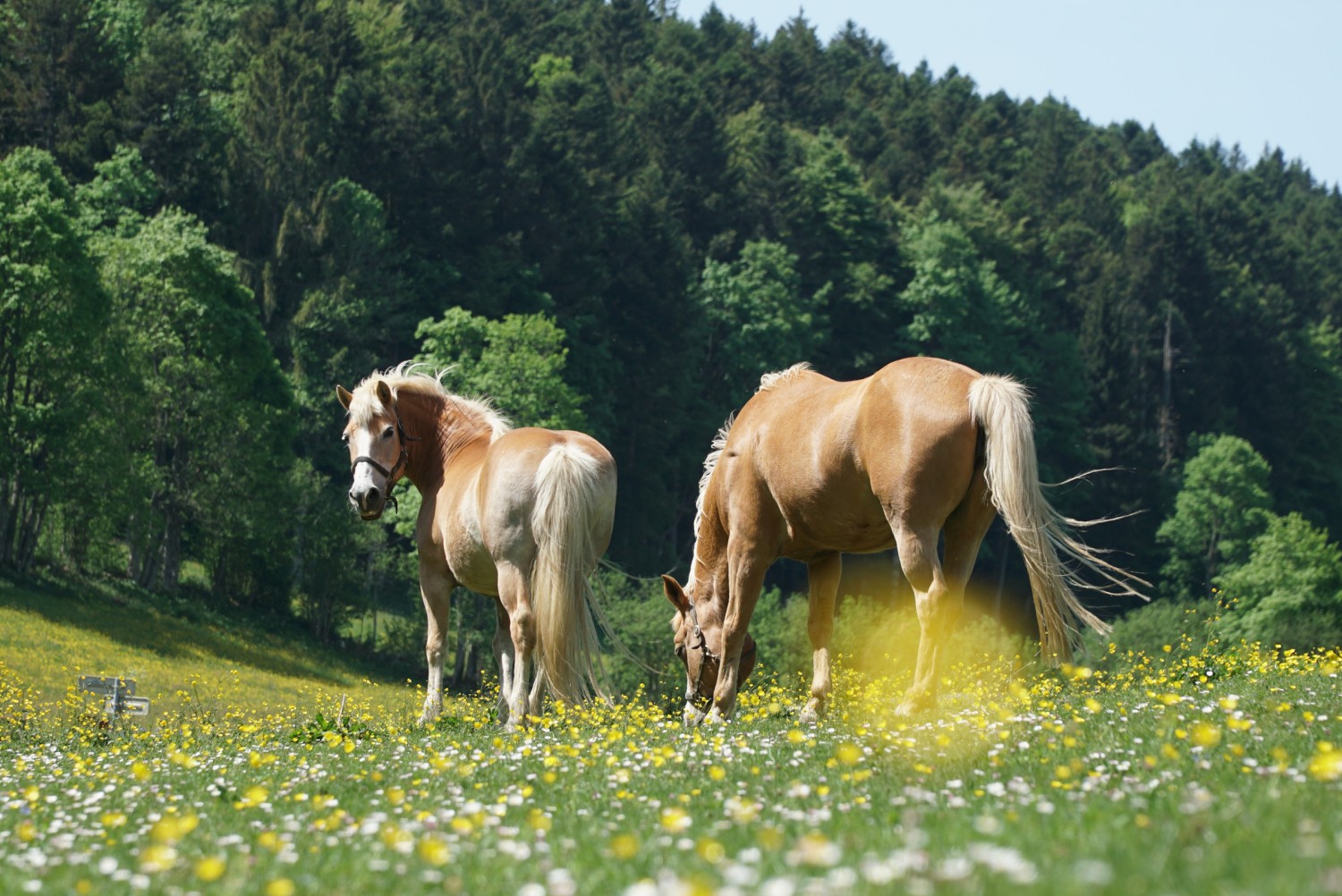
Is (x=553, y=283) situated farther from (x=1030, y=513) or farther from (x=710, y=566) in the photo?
(x=1030, y=513)

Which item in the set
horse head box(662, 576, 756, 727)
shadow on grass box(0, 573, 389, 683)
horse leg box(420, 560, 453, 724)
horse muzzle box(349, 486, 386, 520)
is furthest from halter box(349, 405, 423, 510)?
shadow on grass box(0, 573, 389, 683)

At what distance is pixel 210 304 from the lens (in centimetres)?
5706

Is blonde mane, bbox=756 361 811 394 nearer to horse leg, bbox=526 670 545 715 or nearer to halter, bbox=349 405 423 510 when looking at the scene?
horse leg, bbox=526 670 545 715

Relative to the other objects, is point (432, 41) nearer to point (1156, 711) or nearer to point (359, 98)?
point (359, 98)

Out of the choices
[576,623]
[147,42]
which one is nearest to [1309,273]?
[147,42]

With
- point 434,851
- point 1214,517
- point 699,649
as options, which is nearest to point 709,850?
point 434,851

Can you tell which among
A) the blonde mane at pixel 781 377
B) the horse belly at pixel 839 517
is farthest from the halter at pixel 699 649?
the blonde mane at pixel 781 377

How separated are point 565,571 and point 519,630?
69 cm

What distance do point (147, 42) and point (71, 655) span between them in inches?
1807

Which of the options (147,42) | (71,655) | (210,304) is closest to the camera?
(71,655)

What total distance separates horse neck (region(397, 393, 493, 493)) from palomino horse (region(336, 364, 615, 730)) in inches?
0.4

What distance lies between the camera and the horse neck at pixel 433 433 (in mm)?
15875

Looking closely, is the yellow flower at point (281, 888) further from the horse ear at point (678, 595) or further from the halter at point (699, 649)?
the horse ear at point (678, 595)

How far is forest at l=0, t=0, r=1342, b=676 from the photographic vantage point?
56469 mm
